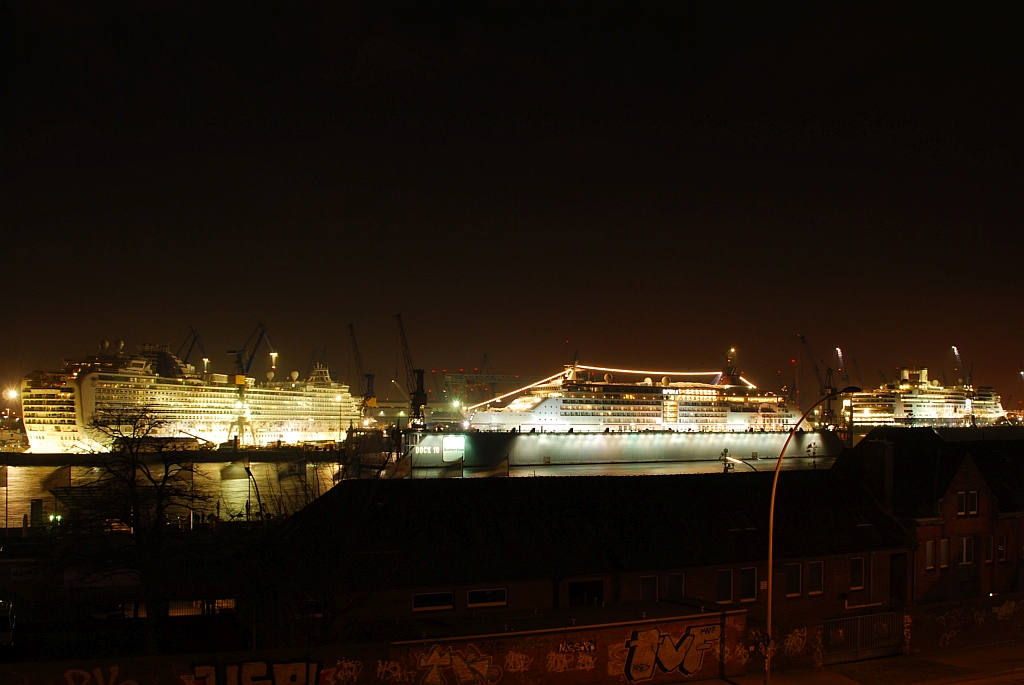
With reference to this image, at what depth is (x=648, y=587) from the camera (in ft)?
54.3

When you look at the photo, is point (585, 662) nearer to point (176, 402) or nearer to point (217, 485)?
point (217, 485)

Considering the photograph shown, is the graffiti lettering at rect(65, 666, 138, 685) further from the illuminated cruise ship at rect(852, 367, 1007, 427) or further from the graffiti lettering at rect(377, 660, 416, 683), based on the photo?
the illuminated cruise ship at rect(852, 367, 1007, 427)

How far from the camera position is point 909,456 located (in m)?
22.4

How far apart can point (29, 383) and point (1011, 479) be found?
3802 inches

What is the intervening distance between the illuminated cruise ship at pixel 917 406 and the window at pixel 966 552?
128 metres

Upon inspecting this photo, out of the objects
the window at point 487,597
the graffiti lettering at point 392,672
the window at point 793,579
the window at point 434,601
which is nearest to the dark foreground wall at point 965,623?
the window at point 793,579

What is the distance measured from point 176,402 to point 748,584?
96803 millimetres

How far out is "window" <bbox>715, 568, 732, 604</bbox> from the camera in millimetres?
17219

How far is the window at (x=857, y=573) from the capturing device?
18938 mm

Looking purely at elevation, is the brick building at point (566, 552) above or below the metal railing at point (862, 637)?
above

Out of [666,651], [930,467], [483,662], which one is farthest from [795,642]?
[930,467]

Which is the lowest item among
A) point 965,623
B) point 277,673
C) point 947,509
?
point 965,623

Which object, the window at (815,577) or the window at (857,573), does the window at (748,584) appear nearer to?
the window at (815,577)

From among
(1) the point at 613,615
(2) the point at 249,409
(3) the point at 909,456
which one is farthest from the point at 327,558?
(2) the point at 249,409
